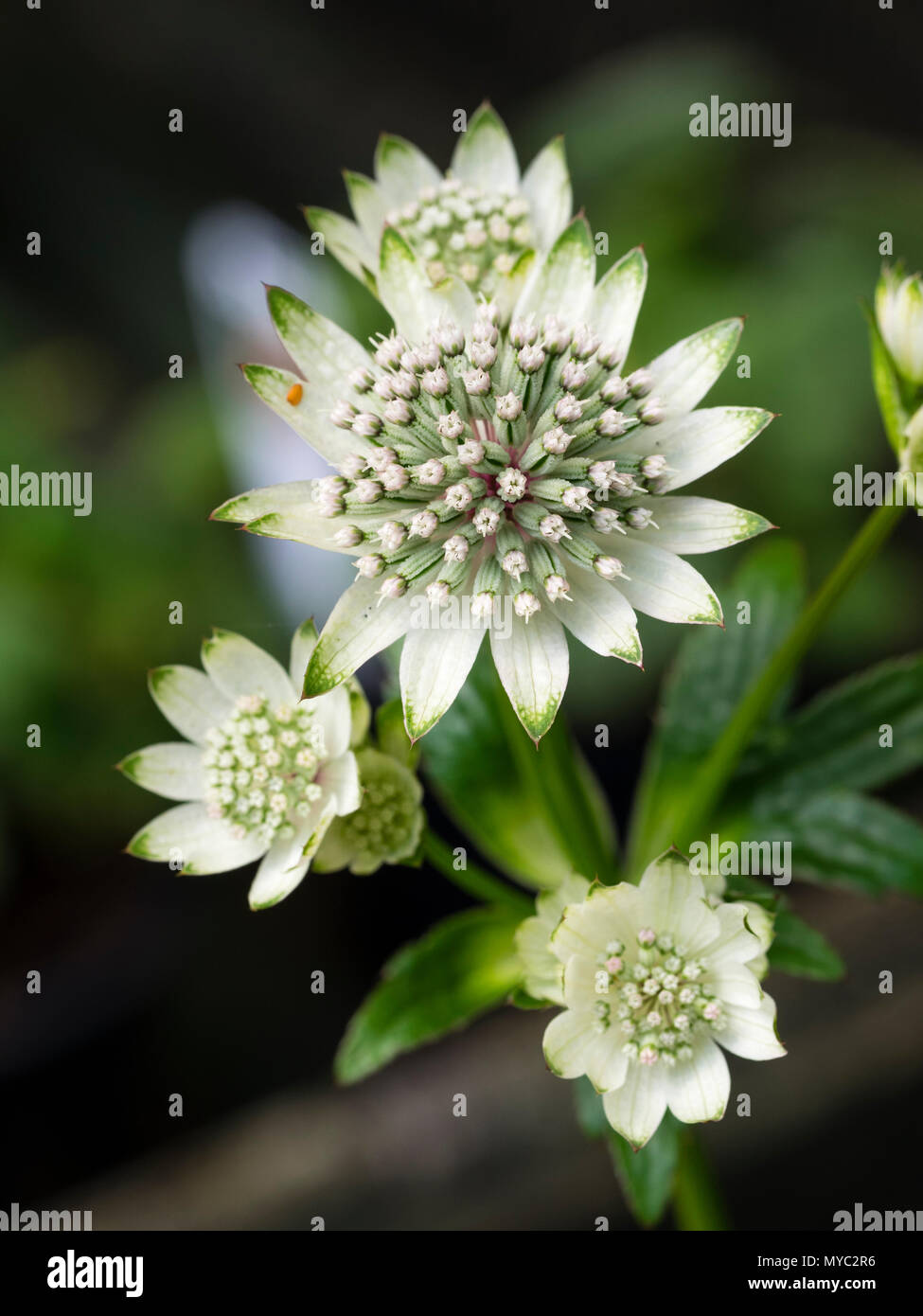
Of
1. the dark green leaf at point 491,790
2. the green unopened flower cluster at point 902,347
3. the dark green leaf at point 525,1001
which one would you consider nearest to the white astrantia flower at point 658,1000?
the dark green leaf at point 525,1001

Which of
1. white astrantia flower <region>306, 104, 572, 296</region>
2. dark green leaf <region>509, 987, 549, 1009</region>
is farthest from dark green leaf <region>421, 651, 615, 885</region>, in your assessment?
white astrantia flower <region>306, 104, 572, 296</region>

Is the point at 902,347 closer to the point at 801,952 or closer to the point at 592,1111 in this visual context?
the point at 801,952

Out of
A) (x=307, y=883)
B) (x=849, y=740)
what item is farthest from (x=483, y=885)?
(x=307, y=883)

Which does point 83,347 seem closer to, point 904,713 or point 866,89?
point 866,89

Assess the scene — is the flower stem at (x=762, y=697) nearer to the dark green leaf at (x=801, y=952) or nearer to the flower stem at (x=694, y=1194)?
the dark green leaf at (x=801, y=952)
